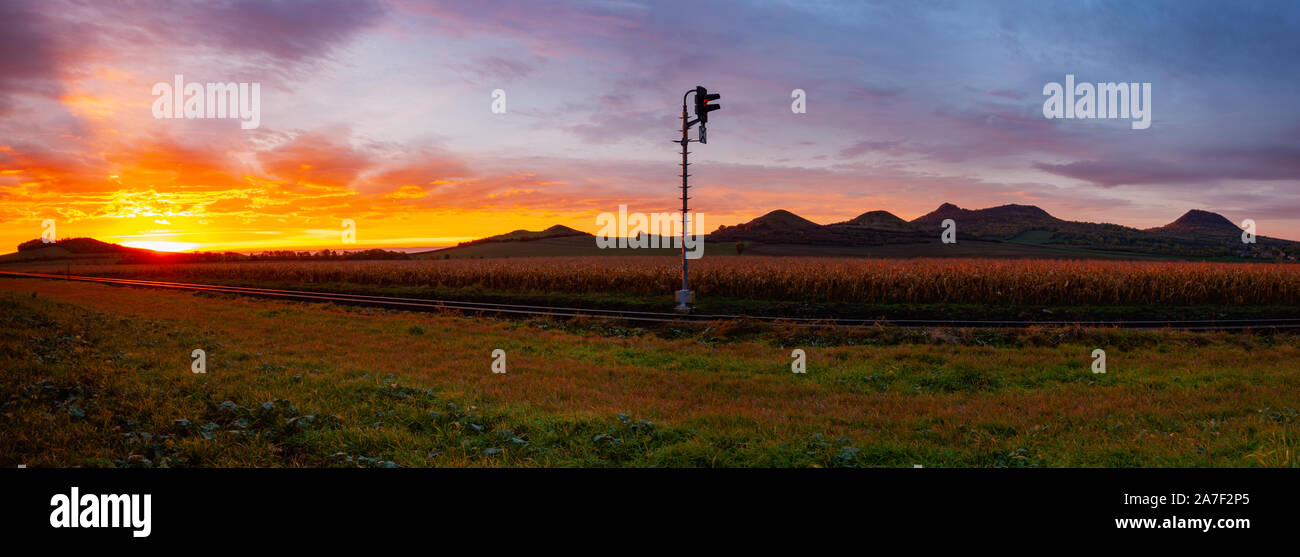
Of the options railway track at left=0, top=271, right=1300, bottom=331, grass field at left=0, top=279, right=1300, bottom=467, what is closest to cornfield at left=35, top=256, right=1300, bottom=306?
railway track at left=0, top=271, right=1300, bottom=331

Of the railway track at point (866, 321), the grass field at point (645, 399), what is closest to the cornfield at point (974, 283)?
the railway track at point (866, 321)

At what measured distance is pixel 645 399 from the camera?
10.1 m

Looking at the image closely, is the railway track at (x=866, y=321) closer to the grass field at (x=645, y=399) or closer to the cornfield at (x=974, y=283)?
the grass field at (x=645, y=399)

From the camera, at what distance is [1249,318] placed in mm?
22547

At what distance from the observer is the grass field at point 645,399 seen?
7057mm

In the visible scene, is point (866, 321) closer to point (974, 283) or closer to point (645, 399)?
point (974, 283)

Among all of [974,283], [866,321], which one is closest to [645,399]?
[866,321]

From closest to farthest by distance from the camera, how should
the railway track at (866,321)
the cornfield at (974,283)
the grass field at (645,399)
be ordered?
the grass field at (645,399) → the railway track at (866,321) → the cornfield at (974,283)

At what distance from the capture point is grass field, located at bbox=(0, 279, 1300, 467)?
23.2 ft

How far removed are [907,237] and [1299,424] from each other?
123 m

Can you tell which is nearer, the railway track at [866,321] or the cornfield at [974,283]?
the railway track at [866,321]

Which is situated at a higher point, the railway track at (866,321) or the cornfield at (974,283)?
the cornfield at (974,283)

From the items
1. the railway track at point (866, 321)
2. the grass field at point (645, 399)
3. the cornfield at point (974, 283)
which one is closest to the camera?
the grass field at point (645, 399)
